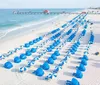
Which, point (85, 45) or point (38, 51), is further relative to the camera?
point (85, 45)

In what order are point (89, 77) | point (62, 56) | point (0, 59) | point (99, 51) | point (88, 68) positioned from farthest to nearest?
point (99, 51) → point (62, 56) → point (0, 59) → point (88, 68) → point (89, 77)

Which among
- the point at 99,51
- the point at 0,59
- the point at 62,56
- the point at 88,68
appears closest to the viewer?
the point at 88,68

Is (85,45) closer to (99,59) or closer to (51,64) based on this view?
(99,59)

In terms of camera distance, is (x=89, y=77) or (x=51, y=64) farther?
(x=51, y=64)

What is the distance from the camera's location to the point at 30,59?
18.6 meters

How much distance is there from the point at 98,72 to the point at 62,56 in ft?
16.8

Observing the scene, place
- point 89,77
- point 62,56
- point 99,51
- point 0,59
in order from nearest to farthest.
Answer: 1. point 89,77
2. point 0,59
3. point 62,56
4. point 99,51

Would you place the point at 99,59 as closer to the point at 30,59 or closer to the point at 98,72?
the point at 98,72

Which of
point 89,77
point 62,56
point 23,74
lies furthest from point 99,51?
point 23,74

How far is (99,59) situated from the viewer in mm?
18703

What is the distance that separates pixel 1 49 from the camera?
73.8 feet

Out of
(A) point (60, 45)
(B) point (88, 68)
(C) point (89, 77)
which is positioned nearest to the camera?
(C) point (89, 77)

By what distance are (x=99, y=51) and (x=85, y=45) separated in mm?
2910

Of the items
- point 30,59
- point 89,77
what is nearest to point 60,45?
point 30,59
